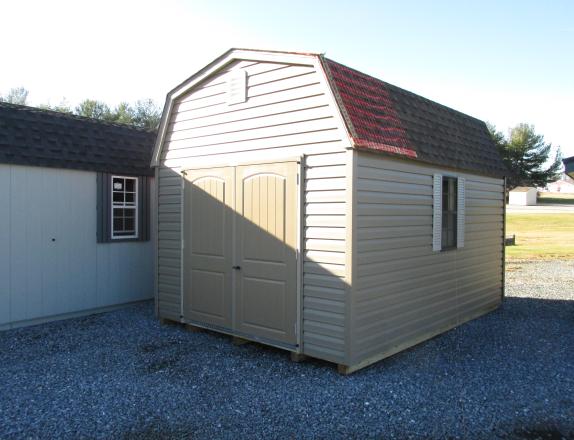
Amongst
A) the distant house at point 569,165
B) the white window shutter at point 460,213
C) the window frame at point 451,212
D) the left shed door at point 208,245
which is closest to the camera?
the left shed door at point 208,245

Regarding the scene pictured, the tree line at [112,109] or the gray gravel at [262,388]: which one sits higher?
the tree line at [112,109]

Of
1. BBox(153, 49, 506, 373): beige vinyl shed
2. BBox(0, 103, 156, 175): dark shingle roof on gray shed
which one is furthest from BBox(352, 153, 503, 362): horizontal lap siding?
BBox(0, 103, 156, 175): dark shingle roof on gray shed

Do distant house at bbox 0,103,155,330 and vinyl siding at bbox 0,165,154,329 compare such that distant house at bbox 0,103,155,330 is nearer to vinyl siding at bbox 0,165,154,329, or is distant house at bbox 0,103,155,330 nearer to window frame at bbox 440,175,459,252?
vinyl siding at bbox 0,165,154,329

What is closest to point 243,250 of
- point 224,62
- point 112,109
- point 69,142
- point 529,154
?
point 224,62

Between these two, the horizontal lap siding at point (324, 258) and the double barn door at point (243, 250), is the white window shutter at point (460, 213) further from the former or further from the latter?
the double barn door at point (243, 250)

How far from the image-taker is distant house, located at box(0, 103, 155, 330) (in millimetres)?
6629

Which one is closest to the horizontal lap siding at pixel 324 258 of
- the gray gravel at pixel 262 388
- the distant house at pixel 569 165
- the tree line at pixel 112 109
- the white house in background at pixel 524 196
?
the gray gravel at pixel 262 388

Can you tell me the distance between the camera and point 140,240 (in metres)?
8.16

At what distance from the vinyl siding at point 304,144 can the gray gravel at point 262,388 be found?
2.16 ft

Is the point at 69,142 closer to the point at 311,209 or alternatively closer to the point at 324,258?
the point at 311,209

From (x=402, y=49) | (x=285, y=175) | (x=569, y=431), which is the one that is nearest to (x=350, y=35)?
(x=402, y=49)

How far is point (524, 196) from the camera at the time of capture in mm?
56250

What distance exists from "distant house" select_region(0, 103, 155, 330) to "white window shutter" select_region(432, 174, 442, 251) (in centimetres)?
483

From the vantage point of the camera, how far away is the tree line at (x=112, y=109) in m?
37.9
